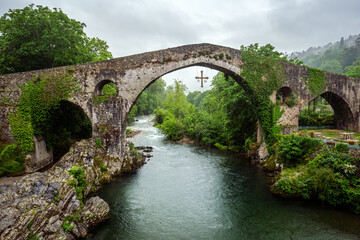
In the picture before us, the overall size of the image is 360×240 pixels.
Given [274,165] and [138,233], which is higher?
[274,165]

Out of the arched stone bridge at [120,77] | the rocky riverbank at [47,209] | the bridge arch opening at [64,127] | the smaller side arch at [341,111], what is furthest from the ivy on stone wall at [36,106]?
the smaller side arch at [341,111]

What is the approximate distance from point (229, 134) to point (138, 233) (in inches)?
520

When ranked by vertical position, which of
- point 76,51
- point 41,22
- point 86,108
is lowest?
point 86,108

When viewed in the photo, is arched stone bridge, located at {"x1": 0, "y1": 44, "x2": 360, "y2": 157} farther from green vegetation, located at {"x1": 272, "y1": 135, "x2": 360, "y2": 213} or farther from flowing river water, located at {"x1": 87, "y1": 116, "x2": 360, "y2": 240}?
green vegetation, located at {"x1": 272, "y1": 135, "x2": 360, "y2": 213}

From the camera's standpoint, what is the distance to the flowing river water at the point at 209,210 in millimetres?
7711

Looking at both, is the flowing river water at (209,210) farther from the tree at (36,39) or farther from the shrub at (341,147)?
the tree at (36,39)

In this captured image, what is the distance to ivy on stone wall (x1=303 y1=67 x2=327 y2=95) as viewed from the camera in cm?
1499

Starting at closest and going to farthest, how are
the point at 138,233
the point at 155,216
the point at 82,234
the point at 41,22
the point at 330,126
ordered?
the point at 82,234 → the point at 138,233 → the point at 155,216 → the point at 41,22 → the point at 330,126

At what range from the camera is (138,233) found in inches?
307

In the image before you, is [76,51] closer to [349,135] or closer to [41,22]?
[41,22]

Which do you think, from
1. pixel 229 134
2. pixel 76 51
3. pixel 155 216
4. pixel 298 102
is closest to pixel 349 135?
pixel 298 102

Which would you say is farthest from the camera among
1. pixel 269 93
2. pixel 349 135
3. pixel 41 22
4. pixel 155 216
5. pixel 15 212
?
pixel 269 93

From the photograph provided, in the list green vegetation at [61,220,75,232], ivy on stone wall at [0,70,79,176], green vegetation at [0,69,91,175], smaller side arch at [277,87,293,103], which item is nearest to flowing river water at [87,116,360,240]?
green vegetation at [61,220,75,232]

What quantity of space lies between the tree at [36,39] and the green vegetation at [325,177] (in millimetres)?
14824
